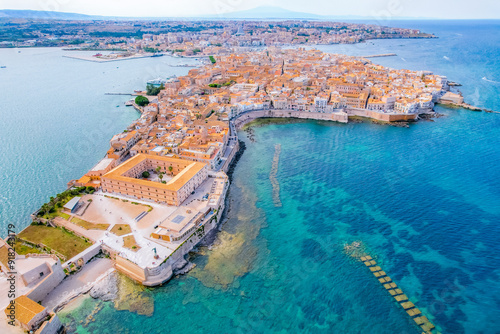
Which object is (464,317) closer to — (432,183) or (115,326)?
(432,183)

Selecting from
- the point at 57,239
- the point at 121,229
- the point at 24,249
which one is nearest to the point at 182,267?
the point at 121,229

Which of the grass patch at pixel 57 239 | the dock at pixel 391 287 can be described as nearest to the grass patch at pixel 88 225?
the grass patch at pixel 57 239

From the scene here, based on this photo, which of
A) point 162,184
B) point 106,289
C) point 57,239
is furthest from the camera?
point 162,184

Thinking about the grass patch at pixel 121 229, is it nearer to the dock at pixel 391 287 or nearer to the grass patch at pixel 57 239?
the grass patch at pixel 57 239

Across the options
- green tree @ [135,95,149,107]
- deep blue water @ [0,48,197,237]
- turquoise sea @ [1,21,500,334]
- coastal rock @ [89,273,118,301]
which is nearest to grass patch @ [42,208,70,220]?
deep blue water @ [0,48,197,237]

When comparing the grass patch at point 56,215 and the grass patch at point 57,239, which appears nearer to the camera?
the grass patch at point 57,239

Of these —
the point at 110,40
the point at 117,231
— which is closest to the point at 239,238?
the point at 117,231

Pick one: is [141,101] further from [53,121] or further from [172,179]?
[172,179]
